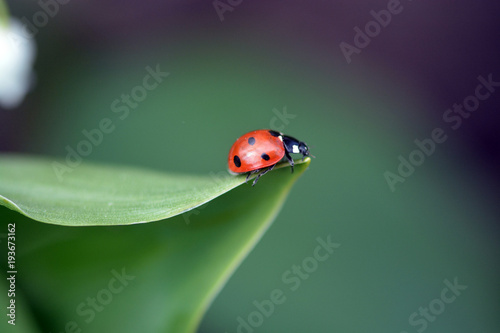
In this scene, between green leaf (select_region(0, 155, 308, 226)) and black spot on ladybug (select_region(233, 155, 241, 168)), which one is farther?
black spot on ladybug (select_region(233, 155, 241, 168))

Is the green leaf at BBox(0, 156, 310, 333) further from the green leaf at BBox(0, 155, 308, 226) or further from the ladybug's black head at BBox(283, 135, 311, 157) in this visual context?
the ladybug's black head at BBox(283, 135, 311, 157)

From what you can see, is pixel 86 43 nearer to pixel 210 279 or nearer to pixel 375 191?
pixel 375 191

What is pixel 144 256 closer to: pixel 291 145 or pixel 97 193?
pixel 97 193

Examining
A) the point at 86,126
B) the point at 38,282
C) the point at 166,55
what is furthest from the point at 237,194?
the point at 166,55

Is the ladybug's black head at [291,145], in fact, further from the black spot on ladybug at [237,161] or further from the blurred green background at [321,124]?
the blurred green background at [321,124]

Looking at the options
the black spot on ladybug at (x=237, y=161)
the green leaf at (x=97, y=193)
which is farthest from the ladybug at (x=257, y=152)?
the green leaf at (x=97, y=193)

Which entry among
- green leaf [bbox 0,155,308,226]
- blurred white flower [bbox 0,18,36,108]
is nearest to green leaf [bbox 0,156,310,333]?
green leaf [bbox 0,155,308,226]

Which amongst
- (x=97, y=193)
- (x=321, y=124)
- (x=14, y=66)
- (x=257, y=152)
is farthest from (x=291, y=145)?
(x=321, y=124)
